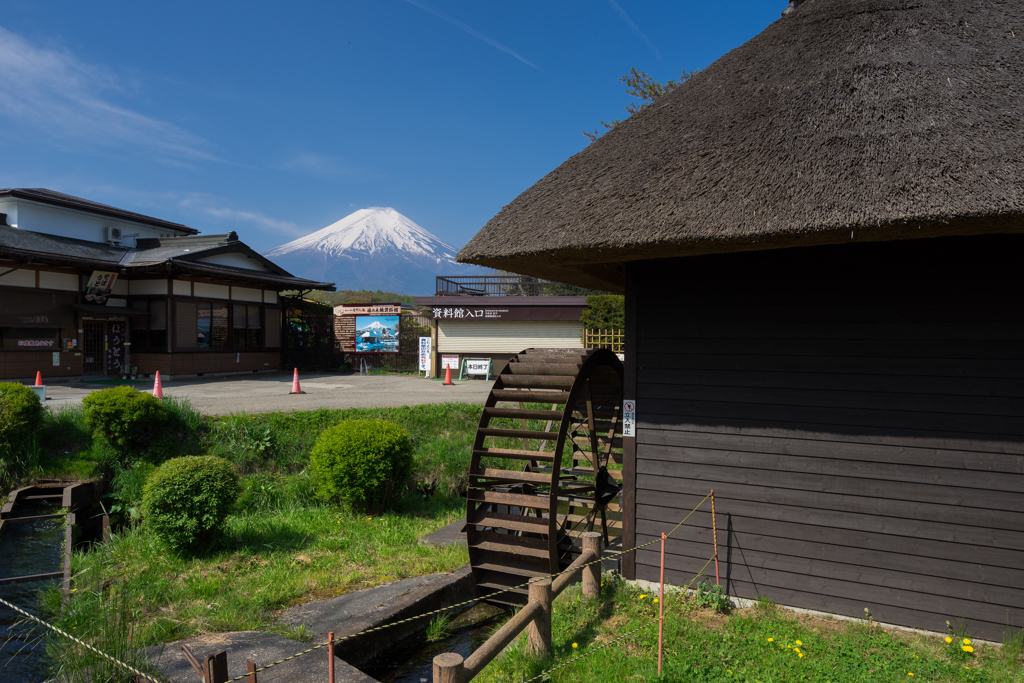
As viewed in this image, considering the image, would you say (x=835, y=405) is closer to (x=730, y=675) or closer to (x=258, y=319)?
(x=730, y=675)

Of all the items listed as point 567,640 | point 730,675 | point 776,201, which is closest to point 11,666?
point 567,640

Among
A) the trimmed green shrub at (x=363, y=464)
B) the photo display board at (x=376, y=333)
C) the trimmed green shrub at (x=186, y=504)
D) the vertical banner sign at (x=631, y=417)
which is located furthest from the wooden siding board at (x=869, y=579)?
the photo display board at (x=376, y=333)

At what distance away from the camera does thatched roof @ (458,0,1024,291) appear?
400cm

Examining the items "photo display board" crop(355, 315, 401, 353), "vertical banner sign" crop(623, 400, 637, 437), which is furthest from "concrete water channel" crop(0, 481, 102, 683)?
"photo display board" crop(355, 315, 401, 353)

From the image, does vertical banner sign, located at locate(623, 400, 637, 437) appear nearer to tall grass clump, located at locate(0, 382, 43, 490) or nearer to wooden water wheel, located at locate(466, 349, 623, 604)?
wooden water wheel, located at locate(466, 349, 623, 604)

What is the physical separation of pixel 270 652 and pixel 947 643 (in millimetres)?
4863

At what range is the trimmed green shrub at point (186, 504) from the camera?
20.2ft

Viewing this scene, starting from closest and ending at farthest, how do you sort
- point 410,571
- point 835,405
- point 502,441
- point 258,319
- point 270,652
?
1. point 270,652
2. point 835,405
3. point 410,571
4. point 502,441
5. point 258,319

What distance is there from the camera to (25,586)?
5871mm

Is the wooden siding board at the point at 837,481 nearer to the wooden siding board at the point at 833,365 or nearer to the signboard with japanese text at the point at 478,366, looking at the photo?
the wooden siding board at the point at 833,365

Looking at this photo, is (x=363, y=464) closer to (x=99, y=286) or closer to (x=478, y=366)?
(x=478, y=366)

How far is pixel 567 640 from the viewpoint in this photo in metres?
4.55

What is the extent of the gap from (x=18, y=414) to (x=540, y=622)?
819 cm

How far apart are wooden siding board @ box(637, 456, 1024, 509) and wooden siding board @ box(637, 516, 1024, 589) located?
32 cm
